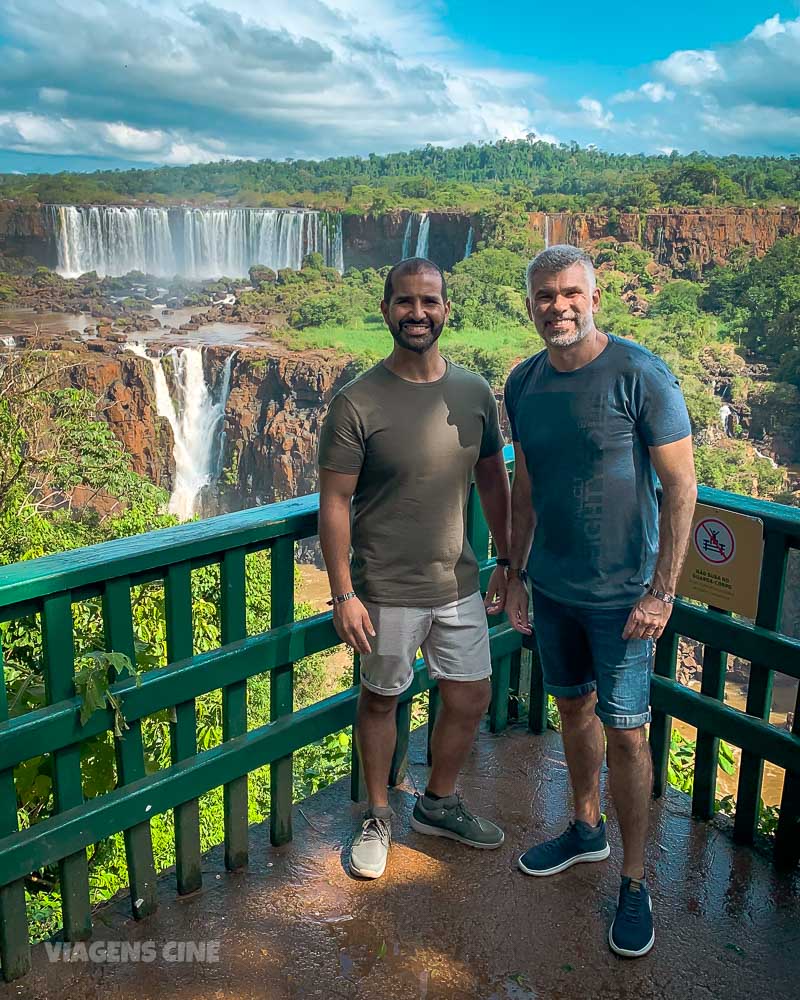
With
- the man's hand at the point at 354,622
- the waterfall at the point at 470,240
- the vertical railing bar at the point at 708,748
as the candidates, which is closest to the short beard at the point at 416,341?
the man's hand at the point at 354,622

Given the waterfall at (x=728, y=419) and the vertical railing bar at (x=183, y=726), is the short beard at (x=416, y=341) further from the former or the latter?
the waterfall at (x=728, y=419)

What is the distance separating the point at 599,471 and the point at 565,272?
367 mm

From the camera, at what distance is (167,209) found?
50125mm

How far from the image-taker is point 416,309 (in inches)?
70.2

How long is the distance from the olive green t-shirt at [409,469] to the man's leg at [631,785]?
432 mm

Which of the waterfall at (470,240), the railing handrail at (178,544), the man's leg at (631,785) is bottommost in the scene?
the man's leg at (631,785)

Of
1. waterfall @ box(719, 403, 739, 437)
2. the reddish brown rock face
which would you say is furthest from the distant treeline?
waterfall @ box(719, 403, 739, 437)

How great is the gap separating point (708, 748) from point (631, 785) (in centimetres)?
44

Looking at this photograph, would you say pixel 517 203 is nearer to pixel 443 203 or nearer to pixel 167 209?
pixel 443 203

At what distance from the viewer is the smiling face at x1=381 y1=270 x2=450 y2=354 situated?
1.78m

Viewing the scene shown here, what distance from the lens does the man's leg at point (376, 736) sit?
1.98m

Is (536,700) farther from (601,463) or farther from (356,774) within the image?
(601,463)

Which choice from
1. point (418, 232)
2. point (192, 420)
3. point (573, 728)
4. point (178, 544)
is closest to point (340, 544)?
point (178, 544)

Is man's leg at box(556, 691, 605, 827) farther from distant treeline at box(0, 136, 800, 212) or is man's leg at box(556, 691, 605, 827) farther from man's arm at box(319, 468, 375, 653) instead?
distant treeline at box(0, 136, 800, 212)
